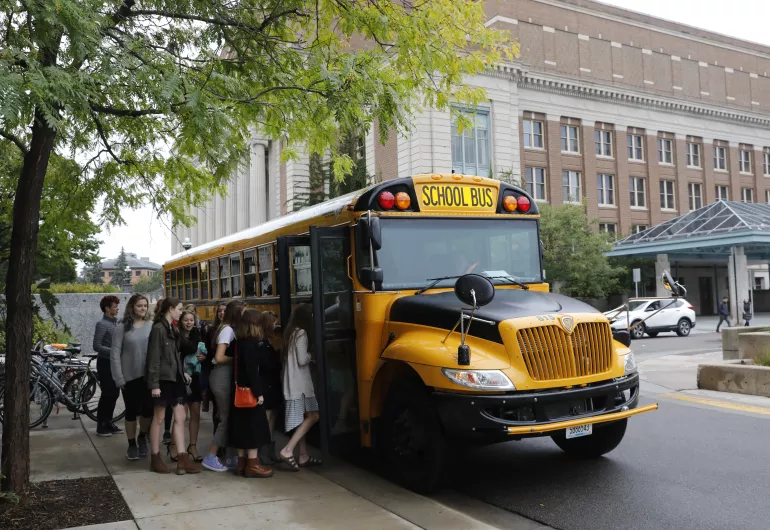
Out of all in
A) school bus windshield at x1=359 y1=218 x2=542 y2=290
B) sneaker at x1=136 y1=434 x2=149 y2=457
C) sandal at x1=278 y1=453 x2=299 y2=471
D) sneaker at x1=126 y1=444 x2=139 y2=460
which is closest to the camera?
school bus windshield at x1=359 y1=218 x2=542 y2=290

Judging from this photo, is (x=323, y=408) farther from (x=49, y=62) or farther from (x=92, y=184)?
(x=92, y=184)

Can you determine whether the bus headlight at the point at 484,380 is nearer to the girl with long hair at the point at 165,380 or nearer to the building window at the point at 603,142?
the girl with long hair at the point at 165,380

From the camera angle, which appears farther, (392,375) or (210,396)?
(210,396)

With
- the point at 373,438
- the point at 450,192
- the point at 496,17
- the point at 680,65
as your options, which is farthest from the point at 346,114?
the point at 680,65

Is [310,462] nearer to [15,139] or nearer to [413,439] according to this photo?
[413,439]

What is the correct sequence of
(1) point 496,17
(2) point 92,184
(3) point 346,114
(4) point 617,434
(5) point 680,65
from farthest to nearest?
(5) point 680,65, (1) point 496,17, (2) point 92,184, (4) point 617,434, (3) point 346,114

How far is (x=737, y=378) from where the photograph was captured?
1212cm

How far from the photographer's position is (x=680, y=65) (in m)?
53.3

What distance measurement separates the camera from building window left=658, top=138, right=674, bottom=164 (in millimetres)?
49906

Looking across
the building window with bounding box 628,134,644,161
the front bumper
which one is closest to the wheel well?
the front bumper

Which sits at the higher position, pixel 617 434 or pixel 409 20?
pixel 409 20

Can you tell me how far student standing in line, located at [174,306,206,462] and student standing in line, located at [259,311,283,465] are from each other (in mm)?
806

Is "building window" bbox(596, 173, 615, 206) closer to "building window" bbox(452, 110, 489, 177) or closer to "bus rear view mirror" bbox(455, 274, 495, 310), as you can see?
"building window" bbox(452, 110, 489, 177)

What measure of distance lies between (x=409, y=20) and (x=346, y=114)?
1.57 m
